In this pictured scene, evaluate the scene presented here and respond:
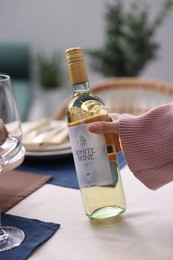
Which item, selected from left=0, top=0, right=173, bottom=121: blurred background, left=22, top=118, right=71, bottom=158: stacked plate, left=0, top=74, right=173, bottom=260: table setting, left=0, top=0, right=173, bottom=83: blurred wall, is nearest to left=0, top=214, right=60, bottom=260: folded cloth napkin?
left=0, top=74, right=173, bottom=260: table setting

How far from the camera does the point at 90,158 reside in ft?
1.92

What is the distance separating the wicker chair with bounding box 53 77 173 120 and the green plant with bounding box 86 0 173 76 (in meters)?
0.78

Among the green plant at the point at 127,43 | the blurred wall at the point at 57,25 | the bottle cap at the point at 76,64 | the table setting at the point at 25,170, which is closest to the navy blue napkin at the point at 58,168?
the table setting at the point at 25,170

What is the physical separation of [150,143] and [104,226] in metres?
0.15

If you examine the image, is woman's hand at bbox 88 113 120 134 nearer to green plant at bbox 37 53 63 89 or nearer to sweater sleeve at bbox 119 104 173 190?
Result: sweater sleeve at bbox 119 104 173 190

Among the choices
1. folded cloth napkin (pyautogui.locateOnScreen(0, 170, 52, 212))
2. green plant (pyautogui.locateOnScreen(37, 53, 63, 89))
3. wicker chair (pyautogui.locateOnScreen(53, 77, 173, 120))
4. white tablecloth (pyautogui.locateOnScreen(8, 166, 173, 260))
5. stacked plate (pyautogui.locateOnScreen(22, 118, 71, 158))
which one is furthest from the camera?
green plant (pyautogui.locateOnScreen(37, 53, 63, 89))

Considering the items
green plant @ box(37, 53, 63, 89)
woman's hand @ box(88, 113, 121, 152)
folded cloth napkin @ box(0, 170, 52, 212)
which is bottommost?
green plant @ box(37, 53, 63, 89)

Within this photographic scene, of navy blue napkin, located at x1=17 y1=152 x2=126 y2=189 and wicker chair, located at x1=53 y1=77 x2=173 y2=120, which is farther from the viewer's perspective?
wicker chair, located at x1=53 y1=77 x2=173 y2=120

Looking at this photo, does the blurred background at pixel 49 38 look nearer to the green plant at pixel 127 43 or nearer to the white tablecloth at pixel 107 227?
the green plant at pixel 127 43

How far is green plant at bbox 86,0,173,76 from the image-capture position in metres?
2.27

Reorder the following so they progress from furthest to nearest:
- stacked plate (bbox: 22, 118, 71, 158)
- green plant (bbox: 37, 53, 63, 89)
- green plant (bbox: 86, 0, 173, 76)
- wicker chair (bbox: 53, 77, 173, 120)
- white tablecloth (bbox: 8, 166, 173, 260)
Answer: green plant (bbox: 37, 53, 63, 89) → green plant (bbox: 86, 0, 173, 76) → wicker chair (bbox: 53, 77, 173, 120) → stacked plate (bbox: 22, 118, 71, 158) → white tablecloth (bbox: 8, 166, 173, 260)

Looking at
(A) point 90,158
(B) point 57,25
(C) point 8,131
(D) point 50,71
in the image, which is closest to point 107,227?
(A) point 90,158

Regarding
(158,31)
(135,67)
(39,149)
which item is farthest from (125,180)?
(158,31)

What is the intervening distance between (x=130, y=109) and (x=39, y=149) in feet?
2.27
